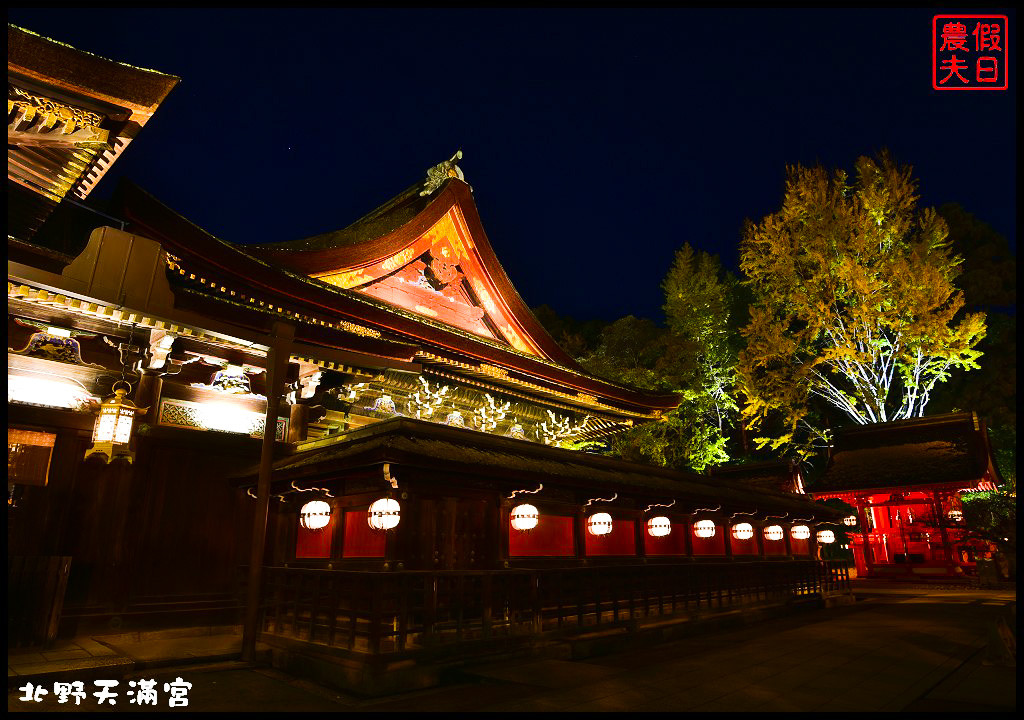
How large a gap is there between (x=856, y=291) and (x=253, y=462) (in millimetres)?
26055

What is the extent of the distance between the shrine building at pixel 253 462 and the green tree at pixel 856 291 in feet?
55.9

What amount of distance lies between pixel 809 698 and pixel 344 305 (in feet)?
31.5

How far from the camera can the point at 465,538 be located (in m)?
10.4

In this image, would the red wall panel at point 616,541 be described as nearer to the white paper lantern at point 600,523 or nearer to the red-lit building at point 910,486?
the white paper lantern at point 600,523

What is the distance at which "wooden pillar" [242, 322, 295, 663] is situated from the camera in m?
8.16

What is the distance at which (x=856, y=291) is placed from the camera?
26719 millimetres

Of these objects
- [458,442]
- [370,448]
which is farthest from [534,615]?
[370,448]

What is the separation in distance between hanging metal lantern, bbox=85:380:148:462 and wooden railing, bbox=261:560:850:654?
305 cm

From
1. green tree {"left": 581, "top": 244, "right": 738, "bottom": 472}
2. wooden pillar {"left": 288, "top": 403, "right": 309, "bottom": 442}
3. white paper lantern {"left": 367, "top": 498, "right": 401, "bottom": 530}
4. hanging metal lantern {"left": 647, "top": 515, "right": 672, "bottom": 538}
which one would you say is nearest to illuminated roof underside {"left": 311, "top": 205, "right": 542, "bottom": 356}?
wooden pillar {"left": 288, "top": 403, "right": 309, "bottom": 442}

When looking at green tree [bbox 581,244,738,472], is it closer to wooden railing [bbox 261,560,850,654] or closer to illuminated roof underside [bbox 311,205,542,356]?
illuminated roof underside [bbox 311,205,542,356]

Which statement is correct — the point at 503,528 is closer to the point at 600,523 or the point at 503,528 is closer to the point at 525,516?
the point at 525,516

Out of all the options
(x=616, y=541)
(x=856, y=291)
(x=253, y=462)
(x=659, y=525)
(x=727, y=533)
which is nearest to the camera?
(x=253, y=462)

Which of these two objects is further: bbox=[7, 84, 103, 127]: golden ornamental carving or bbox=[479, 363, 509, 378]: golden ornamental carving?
bbox=[479, 363, 509, 378]: golden ornamental carving

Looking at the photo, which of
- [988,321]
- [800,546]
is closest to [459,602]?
[800,546]
